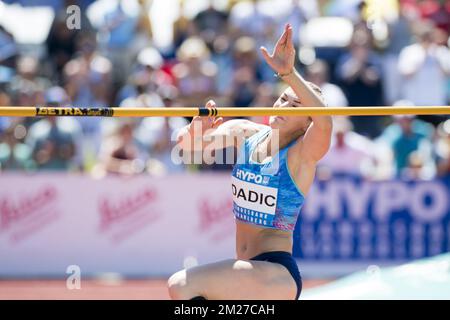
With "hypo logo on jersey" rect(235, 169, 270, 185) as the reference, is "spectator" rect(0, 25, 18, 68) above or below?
above

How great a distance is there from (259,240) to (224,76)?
23.8 feet

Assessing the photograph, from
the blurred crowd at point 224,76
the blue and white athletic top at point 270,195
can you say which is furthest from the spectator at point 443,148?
the blue and white athletic top at point 270,195

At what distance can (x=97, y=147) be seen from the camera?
12516 millimetres

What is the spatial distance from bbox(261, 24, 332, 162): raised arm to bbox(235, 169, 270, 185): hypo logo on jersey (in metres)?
0.29

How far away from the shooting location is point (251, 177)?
21.4 ft

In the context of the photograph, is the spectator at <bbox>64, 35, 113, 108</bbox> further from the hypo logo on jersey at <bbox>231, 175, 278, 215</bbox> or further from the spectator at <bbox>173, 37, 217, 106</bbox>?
the hypo logo on jersey at <bbox>231, 175, 278, 215</bbox>

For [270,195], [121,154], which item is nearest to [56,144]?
[121,154]

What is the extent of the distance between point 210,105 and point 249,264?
1119 millimetres

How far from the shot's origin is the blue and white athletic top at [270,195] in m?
6.45

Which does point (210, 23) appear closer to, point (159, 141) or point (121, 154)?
point (159, 141)

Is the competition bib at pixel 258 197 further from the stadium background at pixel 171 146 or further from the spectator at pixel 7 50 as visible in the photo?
the spectator at pixel 7 50

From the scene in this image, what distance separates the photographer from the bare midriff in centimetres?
645

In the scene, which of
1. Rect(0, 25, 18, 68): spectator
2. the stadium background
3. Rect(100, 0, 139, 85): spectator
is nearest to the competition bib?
the stadium background
